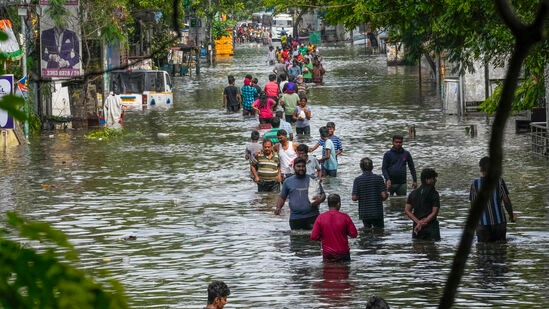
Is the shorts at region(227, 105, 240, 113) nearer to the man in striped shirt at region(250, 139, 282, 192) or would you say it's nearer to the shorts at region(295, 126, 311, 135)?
the shorts at region(295, 126, 311, 135)

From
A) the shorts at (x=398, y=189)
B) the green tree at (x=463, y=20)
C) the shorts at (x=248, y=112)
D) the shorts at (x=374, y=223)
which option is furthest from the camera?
the shorts at (x=248, y=112)

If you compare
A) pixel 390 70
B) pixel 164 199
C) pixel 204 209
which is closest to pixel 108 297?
pixel 204 209

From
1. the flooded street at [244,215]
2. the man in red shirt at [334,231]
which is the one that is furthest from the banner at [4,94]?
the man in red shirt at [334,231]

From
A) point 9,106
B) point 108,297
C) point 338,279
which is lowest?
point 338,279

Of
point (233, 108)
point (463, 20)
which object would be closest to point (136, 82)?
point (233, 108)

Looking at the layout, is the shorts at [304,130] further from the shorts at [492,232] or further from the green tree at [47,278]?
the green tree at [47,278]

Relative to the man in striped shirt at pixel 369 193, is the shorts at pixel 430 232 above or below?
below

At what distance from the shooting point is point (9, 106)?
127 inches

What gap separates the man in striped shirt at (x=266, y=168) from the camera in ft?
71.5

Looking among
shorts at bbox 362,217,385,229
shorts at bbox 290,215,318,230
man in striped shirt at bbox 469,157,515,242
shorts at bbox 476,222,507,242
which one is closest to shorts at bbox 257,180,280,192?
shorts at bbox 362,217,385,229

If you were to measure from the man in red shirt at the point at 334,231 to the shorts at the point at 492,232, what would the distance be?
1866mm

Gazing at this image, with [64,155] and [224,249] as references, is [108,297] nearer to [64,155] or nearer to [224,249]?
[224,249]

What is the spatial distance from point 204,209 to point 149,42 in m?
37.7

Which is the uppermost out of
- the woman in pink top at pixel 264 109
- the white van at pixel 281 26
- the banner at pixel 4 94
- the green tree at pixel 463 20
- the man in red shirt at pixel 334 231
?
the white van at pixel 281 26
